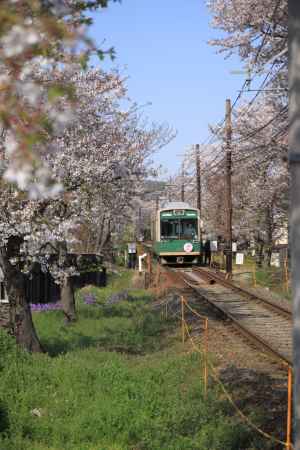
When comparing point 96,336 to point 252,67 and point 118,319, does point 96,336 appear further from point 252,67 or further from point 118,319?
point 252,67

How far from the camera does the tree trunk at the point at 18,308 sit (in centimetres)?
1329

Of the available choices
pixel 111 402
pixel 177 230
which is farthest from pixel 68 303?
pixel 177 230

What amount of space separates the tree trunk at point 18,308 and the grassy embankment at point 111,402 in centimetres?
56

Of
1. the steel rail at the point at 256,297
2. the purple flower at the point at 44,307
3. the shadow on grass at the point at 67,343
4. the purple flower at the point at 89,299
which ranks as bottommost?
the shadow on grass at the point at 67,343

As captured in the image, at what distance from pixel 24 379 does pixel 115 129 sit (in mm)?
11099

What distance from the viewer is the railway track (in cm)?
1342

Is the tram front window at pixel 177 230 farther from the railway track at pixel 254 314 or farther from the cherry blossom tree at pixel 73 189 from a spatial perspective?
the cherry blossom tree at pixel 73 189

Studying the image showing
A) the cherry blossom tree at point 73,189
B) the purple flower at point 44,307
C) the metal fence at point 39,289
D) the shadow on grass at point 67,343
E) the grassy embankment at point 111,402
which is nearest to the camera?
the grassy embankment at point 111,402

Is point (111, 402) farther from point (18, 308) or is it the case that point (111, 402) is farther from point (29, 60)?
point (29, 60)

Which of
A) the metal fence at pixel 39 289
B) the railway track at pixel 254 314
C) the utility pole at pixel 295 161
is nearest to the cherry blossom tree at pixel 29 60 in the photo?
the utility pole at pixel 295 161

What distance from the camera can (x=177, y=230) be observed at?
3444 centimetres

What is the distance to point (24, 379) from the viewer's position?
10984mm

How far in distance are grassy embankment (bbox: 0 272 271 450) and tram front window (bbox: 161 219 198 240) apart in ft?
63.0

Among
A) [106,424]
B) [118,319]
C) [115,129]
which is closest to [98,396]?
[106,424]
